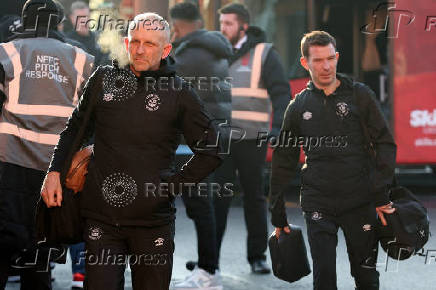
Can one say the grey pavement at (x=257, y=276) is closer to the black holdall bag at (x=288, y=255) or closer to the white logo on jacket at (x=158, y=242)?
the black holdall bag at (x=288, y=255)

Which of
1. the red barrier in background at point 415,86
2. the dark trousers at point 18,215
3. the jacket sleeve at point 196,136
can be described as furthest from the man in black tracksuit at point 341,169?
the red barrier in background at point 415,86

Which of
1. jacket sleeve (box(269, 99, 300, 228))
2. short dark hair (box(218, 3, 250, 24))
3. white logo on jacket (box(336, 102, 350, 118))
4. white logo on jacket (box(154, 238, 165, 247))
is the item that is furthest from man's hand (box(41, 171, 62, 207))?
short dark hair (box(218, 3, 250, 24))

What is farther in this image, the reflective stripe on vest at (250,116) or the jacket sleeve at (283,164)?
the reflective stripe on vest at (250,116)

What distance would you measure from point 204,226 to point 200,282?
406mm

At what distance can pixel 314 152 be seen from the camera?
5.16 m

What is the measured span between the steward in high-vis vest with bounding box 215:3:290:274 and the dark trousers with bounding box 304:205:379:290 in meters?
2.01

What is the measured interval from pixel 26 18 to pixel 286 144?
5.56 ft

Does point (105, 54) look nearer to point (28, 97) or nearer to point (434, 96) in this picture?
point (28, 97)

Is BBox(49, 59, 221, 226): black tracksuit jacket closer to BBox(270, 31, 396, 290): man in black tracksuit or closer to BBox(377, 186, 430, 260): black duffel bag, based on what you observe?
BBox(270, 31, 396, 290): man in black tracksuit

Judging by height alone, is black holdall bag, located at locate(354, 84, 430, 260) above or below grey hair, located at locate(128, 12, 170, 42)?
below

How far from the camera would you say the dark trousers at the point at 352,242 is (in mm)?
5027

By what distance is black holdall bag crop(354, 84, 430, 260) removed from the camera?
5.08m

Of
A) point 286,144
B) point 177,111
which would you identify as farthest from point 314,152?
point 177,111

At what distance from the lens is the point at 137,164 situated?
4.06 meters
